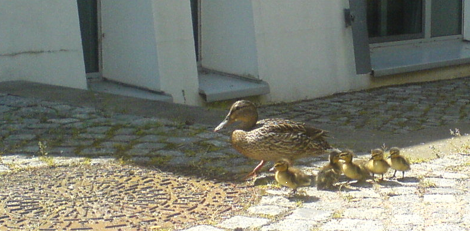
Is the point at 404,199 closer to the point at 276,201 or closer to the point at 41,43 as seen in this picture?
the point at 276,201

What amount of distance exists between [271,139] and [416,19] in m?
11.0

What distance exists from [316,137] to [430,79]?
27.6 feet

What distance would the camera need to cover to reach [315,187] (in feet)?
16.7

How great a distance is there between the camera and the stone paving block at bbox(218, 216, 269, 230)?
424 centimetres

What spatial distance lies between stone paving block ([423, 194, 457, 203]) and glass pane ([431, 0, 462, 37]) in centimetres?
1135

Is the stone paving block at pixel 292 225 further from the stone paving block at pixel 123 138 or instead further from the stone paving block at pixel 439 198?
the stone paving block at pixel 123 138

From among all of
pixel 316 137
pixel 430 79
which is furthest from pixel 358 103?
pixel 316 137

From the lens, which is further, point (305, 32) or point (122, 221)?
point (305, 32)

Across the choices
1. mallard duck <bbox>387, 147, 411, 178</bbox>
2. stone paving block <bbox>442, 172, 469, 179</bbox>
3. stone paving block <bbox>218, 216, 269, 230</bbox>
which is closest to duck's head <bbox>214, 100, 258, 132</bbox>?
mallard duck <bbox>387, 147, 411, 178</bbox>

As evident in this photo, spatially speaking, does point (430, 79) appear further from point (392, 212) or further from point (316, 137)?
point (392, 212)

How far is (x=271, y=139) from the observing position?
521 centimetres

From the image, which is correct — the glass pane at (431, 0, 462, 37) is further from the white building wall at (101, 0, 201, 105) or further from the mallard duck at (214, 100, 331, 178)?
the mallard duck at (214, 100, 331, 178)

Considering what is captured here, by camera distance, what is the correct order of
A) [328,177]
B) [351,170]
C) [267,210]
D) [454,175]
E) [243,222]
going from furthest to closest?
1. [454,175]
2. [351,170]
3. [328,177]
4. [267,210]
5. [243,222]

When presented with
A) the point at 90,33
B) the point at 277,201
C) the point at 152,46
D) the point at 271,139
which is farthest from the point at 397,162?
the point at 90,33
